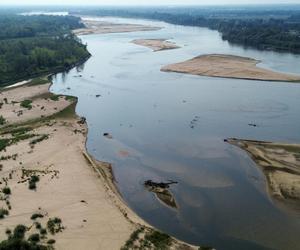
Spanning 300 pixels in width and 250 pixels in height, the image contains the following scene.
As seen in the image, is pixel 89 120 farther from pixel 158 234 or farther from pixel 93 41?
pixel 93 41

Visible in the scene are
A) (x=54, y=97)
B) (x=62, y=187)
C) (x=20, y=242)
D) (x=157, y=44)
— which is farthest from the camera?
(x=157, y=44)

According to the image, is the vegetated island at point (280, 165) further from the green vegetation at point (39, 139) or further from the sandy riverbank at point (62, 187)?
the green vegetation at point (39, 139)

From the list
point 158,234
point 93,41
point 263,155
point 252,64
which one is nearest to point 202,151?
point 263,155

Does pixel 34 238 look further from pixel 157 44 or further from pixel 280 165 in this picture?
pixel 157 44

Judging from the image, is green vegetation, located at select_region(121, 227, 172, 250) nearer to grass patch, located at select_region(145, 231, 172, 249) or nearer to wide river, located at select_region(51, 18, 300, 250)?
grass patch, located at select_region(145, 231, 172, 249)

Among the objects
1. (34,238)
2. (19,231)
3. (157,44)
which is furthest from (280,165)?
(157,44)

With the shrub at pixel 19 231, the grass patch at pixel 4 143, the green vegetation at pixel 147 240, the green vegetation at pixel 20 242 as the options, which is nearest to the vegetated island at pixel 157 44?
the grass patch at pixel 4 143

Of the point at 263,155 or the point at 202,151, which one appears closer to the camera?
the point at 263,155
